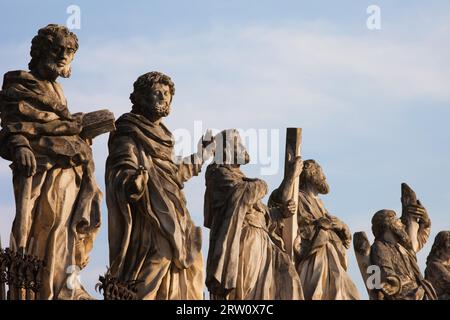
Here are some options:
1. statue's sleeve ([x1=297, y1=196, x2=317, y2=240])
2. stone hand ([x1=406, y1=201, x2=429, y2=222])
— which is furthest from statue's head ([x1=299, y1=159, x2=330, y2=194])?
stone hand ([x1=406, y1=201, x2=429, y2=222])

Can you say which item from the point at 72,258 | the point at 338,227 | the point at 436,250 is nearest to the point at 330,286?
the point at 338,227

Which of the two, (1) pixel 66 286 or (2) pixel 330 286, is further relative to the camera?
(2) pixel 330 286

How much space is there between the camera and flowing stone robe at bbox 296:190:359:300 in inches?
1172

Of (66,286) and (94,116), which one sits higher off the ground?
(94,116)

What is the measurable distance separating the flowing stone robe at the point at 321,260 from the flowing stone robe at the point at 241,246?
1166mm

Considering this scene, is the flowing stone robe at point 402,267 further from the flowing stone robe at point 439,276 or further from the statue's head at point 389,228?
the flowing stone robe at point 439,276

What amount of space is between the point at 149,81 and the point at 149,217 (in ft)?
6.38

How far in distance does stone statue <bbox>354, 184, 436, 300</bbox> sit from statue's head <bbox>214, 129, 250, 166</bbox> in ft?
11.0

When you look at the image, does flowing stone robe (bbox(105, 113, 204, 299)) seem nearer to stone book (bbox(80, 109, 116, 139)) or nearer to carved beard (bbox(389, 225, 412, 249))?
stone book (bbox(80, 109, 116, 139))

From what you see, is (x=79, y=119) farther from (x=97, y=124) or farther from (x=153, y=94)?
(x=153, y=94)

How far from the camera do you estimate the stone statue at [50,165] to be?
985 inches

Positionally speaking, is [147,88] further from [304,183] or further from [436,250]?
[436,250]

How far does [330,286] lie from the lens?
29.9 meters

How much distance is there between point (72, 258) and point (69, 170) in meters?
1.12
